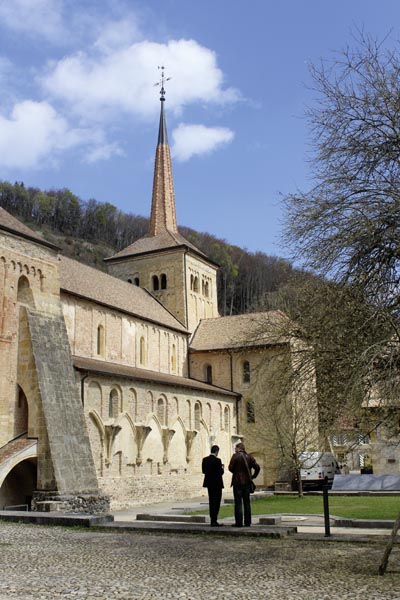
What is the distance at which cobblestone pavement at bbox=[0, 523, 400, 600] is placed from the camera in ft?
23.2

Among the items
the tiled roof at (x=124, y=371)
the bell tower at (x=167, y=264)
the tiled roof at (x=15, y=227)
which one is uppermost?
the bell tower at (x=167, y=264)

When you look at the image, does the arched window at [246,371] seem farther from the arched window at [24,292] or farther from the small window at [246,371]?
the arched window at [24,292]

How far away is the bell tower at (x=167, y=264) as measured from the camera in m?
43.2

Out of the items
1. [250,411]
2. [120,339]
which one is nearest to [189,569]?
[120,339]

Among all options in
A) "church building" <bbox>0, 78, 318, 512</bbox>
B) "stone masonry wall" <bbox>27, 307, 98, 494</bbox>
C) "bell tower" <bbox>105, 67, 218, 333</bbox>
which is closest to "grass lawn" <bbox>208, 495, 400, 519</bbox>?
"church building" <bbox>0, 78, 318, 512</bbox>

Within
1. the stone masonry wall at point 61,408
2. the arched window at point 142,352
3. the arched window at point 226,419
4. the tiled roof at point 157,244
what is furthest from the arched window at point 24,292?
the tiled roof at point 157,244

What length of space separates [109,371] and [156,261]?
18.0m

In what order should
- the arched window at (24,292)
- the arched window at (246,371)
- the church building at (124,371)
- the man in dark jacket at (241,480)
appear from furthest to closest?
1. the arched window at (246,371)
2. the arched window at (24,292)
3. the church building at (124,371)
4. the man in dark jacket at (241,480)

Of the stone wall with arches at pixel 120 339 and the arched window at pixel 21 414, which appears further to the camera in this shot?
the stone wall with arches at pixel 120 339

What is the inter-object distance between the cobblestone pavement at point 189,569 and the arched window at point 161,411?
19.7 meters

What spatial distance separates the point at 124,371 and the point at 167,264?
15.1m

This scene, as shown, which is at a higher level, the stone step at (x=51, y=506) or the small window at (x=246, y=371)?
the small window at (x=246, y=371)

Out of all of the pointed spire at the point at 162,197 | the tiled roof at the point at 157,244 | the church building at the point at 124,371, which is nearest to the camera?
the church building at the point at 124,371

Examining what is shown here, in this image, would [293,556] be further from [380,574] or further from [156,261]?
[156,261]
